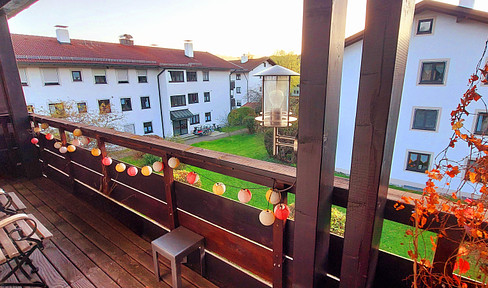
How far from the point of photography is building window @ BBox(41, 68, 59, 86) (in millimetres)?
9484

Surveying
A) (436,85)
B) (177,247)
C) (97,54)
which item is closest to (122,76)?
(97,54)

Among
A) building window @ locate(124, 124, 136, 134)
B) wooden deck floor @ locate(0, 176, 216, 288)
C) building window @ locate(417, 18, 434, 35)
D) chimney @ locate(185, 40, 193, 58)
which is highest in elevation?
chimney @ locate(185, 40, 193, 58)

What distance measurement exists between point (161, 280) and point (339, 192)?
1.29 metres

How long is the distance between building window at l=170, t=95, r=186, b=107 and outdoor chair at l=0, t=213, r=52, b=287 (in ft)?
40.4

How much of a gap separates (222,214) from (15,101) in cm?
313

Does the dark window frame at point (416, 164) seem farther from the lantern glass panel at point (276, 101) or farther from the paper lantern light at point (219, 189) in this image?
the paper lantern light at point (219, 189)

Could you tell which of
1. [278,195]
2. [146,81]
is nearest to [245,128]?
[146,81]

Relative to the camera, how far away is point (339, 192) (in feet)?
2.92

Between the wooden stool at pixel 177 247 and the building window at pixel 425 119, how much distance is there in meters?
7.04

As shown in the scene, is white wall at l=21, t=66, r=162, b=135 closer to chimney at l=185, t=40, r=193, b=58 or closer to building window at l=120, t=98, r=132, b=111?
building window at l=120, t=98, r=132, b=111

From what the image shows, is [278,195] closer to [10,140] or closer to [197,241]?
[197,241]

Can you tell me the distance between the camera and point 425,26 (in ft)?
19.5

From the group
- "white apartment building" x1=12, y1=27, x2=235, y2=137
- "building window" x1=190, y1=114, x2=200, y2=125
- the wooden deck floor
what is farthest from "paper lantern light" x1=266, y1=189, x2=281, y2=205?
"building window" x1=190, y1=114, x2=200, y2=125

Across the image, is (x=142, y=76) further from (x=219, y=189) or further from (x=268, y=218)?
(x=268, y=218)
